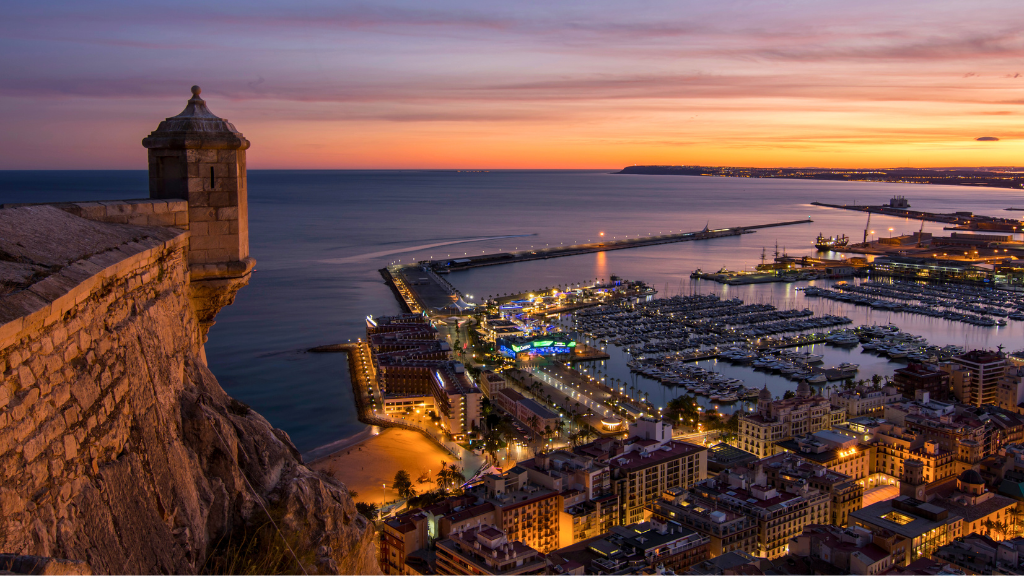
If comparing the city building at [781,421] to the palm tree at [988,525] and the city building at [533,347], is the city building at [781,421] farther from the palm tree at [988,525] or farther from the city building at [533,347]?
the city building at [533,347]

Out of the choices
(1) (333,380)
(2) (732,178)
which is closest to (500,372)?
(1) (333,380)

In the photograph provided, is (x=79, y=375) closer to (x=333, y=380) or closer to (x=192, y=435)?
(x=192, y=435)

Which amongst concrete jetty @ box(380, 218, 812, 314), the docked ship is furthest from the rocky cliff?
the docked ship

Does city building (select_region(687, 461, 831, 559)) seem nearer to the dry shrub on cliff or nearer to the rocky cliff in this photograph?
the rocky cliff

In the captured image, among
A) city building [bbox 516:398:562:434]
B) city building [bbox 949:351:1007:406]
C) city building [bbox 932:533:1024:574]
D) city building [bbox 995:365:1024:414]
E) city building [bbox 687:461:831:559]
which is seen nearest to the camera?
city building [bbox 932:533:1024:574]

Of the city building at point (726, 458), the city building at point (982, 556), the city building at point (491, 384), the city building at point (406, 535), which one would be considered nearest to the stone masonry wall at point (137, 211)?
the city building at point (406, 535)

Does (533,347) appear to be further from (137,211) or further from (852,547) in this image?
(137,211)
